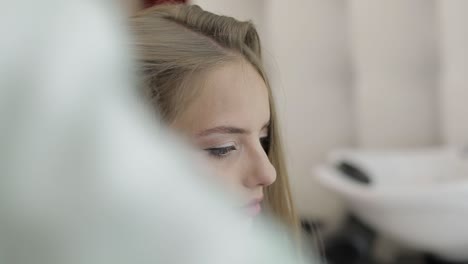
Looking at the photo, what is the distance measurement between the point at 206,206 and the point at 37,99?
54 mm

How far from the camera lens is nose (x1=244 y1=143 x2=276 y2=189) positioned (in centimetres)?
32

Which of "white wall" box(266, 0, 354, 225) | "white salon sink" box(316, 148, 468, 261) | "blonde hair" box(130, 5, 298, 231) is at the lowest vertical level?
"white salon sink" box(316, 148, 468, 261)

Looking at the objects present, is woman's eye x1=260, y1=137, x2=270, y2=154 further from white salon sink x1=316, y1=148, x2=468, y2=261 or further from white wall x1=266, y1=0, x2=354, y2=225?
white wall x1=266, y1=0, x2=354, y2=225

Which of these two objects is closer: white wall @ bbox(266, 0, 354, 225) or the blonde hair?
the blonde hair

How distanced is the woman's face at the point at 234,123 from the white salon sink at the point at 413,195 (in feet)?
2.32

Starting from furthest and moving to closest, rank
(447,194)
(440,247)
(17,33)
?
(440,247) → (447,194) → (17,33)

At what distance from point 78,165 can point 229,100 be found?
18 cm

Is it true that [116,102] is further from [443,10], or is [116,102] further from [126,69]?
[443,10]

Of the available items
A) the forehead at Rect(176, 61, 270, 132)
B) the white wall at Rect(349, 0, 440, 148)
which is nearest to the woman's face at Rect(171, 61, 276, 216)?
the forehead at Rect(176, 61, 270, 132)

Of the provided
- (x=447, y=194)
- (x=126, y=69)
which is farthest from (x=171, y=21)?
(x=447, y=194)

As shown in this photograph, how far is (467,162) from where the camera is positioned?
1231 millimetres

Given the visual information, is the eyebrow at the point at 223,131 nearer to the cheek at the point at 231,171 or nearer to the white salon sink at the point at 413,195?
the cheek at the point at 231,171

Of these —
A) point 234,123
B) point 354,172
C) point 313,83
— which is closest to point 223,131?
point 234,123

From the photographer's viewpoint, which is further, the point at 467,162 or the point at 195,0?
the point at 467,162
